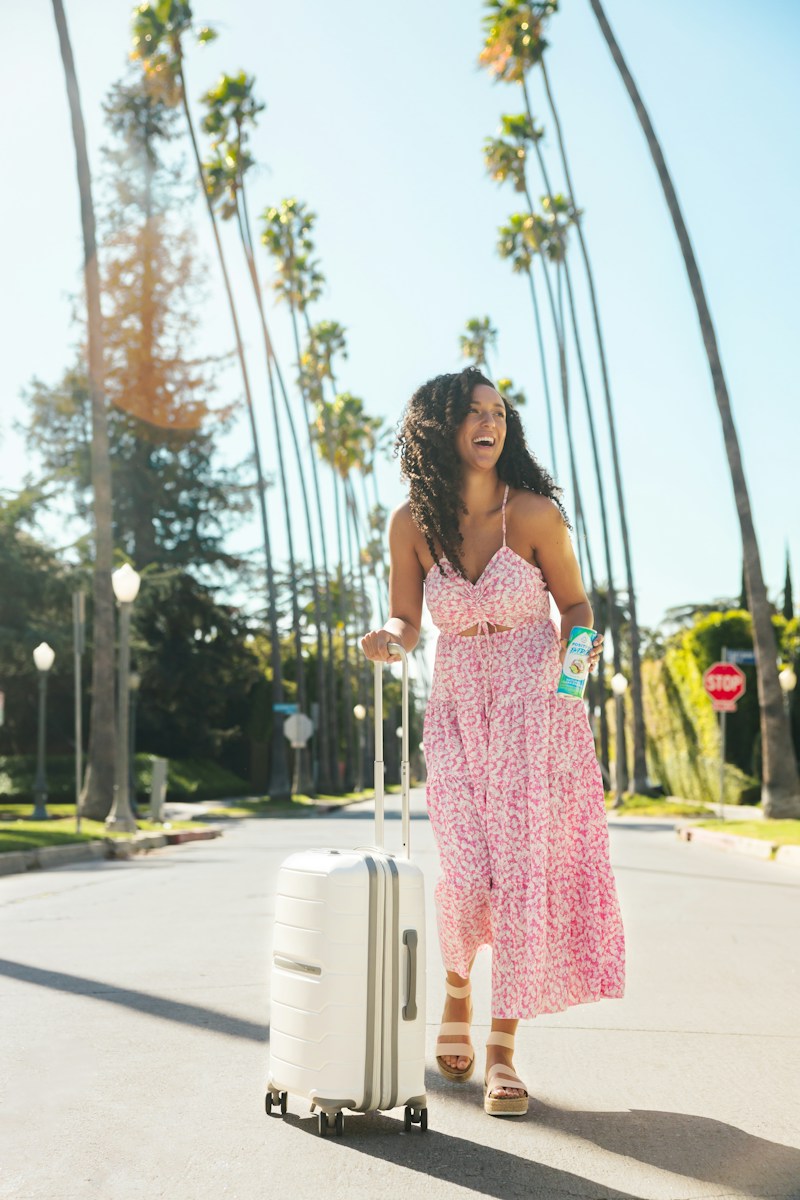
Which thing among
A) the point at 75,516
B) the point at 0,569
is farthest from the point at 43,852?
the point at 75,516

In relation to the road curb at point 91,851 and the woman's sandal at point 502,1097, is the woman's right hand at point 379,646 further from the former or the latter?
the road curb at point 91,851

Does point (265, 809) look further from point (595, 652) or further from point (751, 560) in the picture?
point (595, 652)

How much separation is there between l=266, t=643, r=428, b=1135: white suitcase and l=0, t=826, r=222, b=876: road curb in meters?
10.9

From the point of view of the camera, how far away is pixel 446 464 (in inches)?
189

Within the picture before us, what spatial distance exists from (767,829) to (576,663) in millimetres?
16147

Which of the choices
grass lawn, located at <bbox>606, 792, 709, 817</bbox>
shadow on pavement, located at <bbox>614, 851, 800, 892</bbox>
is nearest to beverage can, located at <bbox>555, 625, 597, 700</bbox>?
shadow on pavement, located at <bbox>614, 851, 800, 892</bbox>

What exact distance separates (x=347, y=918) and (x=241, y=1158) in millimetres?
635

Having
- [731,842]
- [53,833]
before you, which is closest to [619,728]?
[731,842]

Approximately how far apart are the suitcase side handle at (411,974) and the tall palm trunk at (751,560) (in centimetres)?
1842

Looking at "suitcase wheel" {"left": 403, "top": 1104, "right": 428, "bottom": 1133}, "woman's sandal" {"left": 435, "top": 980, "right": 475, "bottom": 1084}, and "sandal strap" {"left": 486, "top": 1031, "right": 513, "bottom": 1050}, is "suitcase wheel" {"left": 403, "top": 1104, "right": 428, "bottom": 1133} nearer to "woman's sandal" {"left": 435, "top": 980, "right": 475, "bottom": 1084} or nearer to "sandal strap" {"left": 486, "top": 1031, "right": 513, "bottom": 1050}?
"sandal strap" {"left": 486, "top": 1031, "right": 513, "bottom": 1050}

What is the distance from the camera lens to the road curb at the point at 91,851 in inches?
566

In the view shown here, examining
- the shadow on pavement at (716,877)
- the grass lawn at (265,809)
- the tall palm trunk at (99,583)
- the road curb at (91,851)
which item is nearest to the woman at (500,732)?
the shadow on pavement at (716,877)

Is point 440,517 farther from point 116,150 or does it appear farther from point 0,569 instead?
point 116,150

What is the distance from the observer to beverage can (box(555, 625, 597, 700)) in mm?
4238
